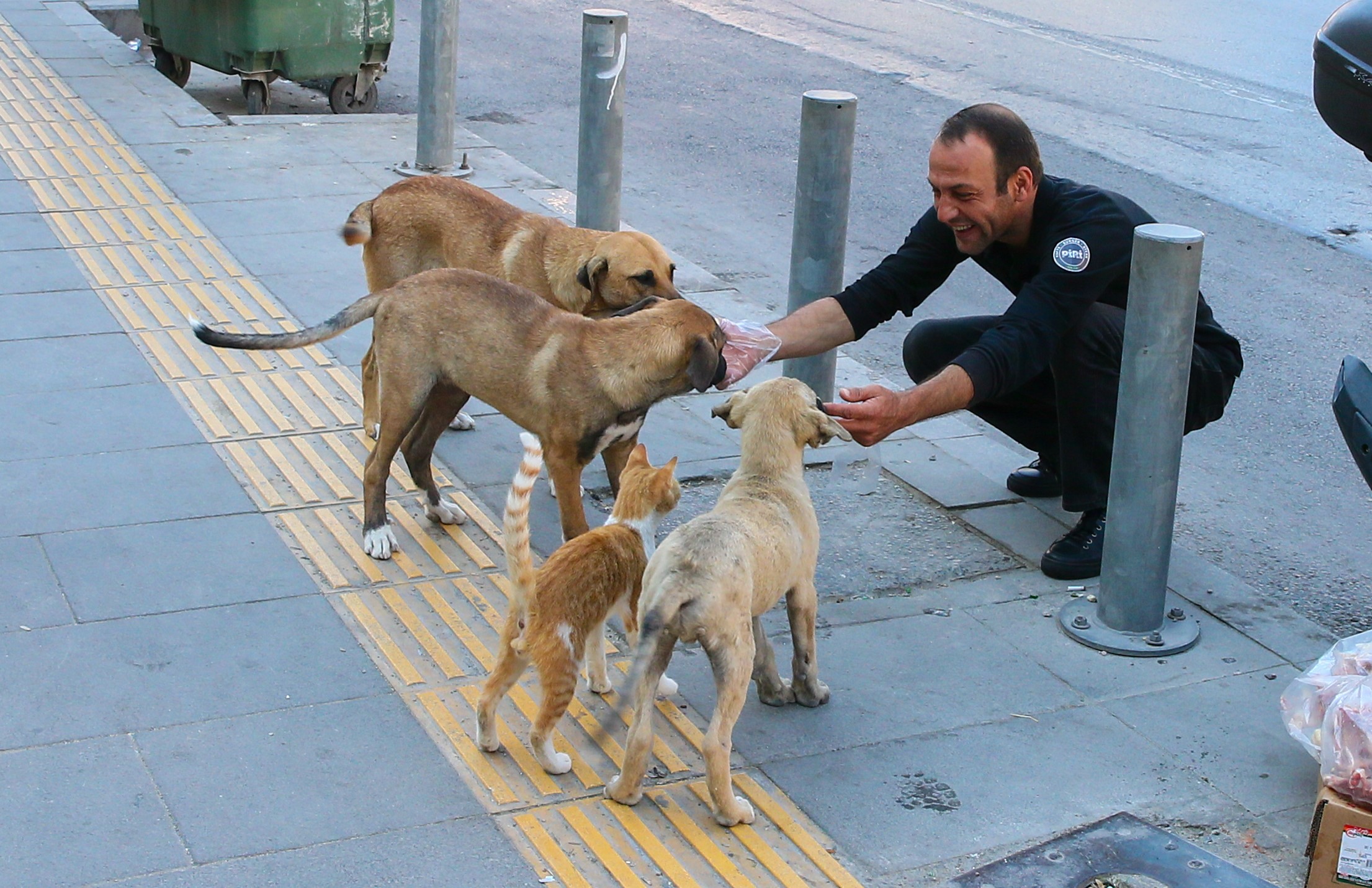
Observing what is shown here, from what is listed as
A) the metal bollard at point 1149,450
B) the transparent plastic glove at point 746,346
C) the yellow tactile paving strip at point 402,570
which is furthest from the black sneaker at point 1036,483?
the yellow tactile paving strip at point 402,570

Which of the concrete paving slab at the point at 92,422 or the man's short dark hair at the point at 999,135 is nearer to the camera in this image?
the man's short dark hair at the point at 999,135

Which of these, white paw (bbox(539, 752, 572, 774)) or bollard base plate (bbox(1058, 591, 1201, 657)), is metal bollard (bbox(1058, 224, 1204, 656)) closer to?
Answer: bollard base plate (bbox(1058, 591, 1201, 657))

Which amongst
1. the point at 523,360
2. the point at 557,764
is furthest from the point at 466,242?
the point at 557,764

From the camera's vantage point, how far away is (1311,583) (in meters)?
5.73

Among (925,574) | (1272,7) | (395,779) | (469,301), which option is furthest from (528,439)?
(1272,7)

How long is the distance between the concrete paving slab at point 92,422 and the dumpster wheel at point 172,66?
7394 millimetres

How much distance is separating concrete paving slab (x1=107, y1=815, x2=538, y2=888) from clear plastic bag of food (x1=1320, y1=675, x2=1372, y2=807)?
2147 mm

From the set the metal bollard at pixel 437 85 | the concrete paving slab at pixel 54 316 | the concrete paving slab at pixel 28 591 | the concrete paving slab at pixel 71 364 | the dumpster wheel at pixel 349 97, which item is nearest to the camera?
the concrete paving slab at pixel 28 591

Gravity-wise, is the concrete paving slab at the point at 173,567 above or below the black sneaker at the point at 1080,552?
below

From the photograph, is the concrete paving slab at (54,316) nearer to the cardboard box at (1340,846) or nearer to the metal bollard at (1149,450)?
the metal bollard at (1149,450)

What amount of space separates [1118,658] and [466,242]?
128 inches

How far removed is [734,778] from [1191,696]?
1612 millimetres

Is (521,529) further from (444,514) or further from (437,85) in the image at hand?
(437,85)

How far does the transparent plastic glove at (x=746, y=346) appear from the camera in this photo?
544 centimetres
